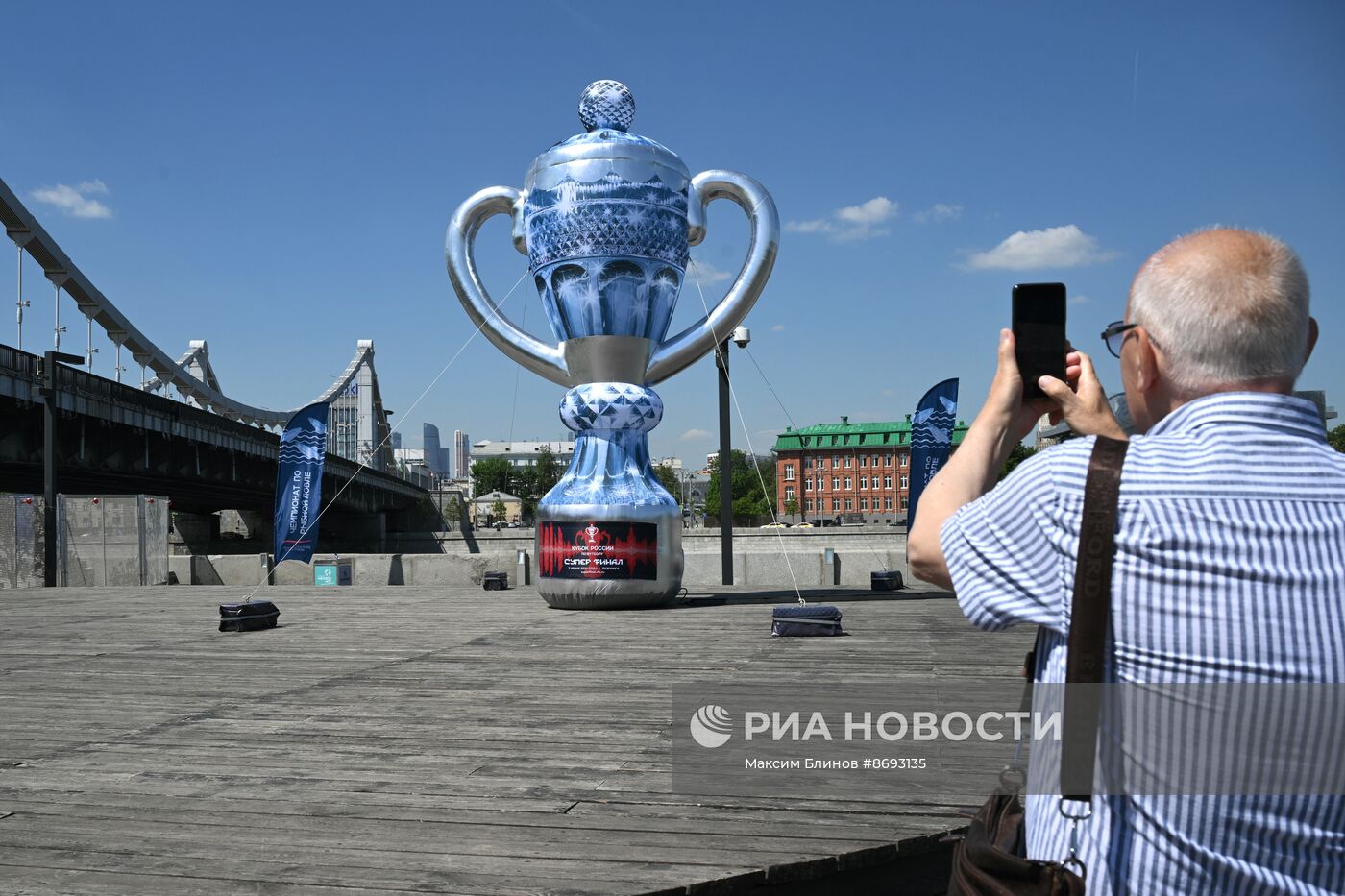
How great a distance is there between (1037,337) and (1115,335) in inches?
7.9

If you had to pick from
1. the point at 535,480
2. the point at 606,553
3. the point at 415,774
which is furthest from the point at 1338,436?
the point at 415,774

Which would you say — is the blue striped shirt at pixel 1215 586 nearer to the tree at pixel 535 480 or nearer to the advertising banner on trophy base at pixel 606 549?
the advertising banner on trophy base at pixel 606 549

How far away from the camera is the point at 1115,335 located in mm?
1765

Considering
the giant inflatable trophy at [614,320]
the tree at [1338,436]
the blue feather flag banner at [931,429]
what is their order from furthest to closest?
the tree at [1338,436] < the blue feather flag banner at [931,429] < the giant inflatable trophy at [614,320]

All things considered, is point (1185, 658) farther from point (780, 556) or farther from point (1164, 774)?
point (780, 556)

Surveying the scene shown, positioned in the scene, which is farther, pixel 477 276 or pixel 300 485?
pixel 300 485

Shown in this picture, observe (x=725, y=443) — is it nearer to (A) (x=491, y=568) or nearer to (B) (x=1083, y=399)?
(A) (x=491, y=568)

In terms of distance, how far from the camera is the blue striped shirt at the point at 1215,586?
1.58 meters

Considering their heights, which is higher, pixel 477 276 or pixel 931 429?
pixel 477 276

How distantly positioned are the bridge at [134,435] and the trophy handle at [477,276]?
1.99 meters

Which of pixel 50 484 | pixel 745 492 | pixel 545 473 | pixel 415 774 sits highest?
pixel 545 473

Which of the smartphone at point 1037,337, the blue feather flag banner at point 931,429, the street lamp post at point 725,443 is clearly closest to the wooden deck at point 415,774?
the smartphone at point 1037,337

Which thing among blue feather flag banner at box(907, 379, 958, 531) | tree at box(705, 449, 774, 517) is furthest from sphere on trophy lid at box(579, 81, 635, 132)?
tree at box(705, 449, 774, 517)

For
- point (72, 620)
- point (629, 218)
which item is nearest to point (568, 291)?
point (629, 218)
